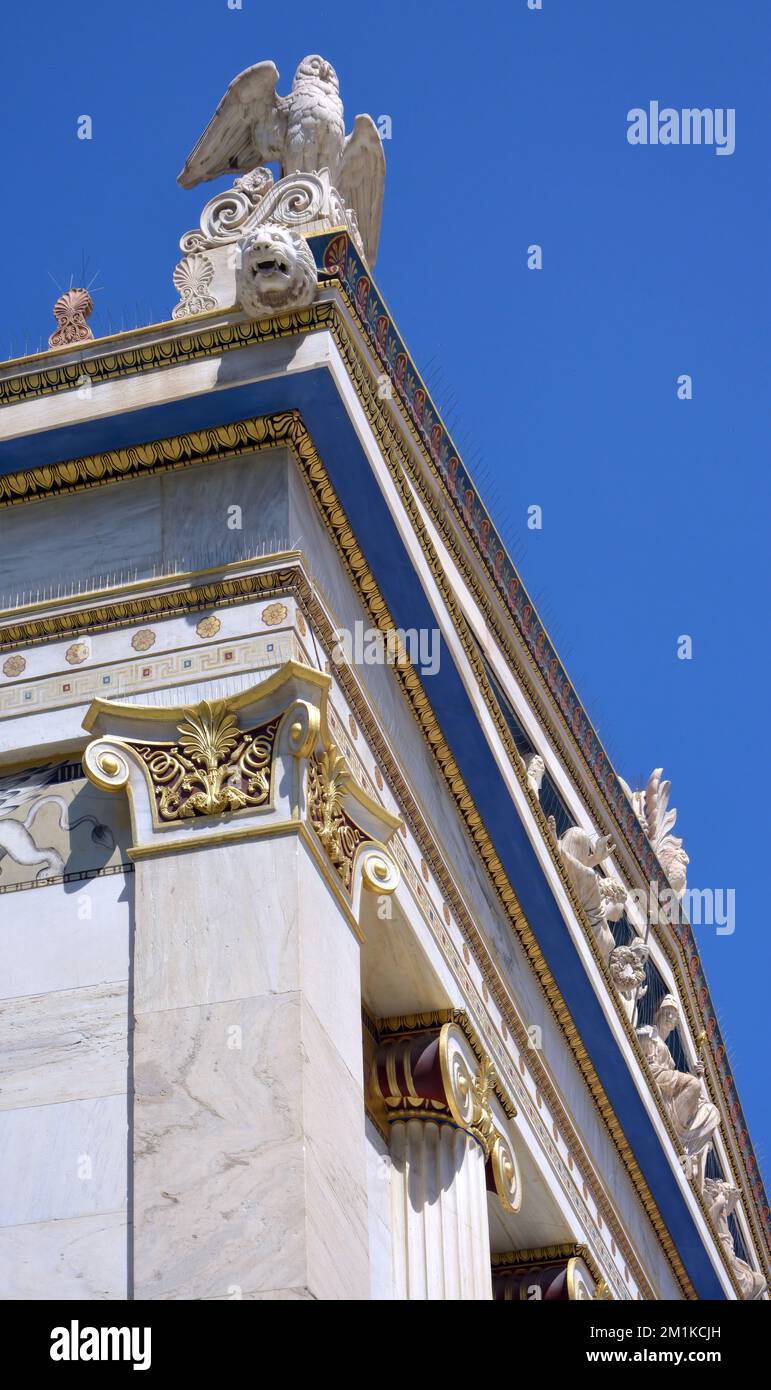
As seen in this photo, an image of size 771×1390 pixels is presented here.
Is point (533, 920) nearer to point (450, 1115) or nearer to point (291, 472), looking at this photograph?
point (450, 1115)

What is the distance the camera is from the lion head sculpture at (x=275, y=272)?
1201 cm

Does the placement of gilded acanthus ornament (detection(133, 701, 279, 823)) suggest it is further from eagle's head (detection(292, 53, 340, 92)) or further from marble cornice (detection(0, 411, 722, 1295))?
eagle's head (detection(292, 53, 340, 92))

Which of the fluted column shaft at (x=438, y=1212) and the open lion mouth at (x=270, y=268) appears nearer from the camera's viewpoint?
the open lion mouth at (x=270, y=268)

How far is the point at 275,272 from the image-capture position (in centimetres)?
1205

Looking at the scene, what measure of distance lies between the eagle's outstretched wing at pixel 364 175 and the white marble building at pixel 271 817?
0.03 meters

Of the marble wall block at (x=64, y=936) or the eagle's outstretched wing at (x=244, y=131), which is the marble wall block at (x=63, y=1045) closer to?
the marble wall block at (x=64, y=936)

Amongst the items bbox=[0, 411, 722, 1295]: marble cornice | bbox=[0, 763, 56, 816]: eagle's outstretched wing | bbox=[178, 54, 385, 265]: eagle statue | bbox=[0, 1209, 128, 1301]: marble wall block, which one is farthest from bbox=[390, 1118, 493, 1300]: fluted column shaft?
bbox=[178, 54, 385, 265]: eagle statue

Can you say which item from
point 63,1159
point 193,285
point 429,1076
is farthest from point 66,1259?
point 193,285

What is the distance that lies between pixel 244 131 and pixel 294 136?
42cm

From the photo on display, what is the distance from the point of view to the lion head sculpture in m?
12.0

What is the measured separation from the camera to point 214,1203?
382 inches

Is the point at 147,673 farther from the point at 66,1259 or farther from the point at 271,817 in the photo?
the point at 66,1259

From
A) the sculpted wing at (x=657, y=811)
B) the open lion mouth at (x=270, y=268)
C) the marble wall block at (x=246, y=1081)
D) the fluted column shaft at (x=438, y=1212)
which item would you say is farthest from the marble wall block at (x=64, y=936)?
the sculpted wing at (x=657, y=811)

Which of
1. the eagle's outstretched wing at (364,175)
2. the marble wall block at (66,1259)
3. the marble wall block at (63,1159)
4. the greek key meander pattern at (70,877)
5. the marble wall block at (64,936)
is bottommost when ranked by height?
the marble wall block at (66,1259)
